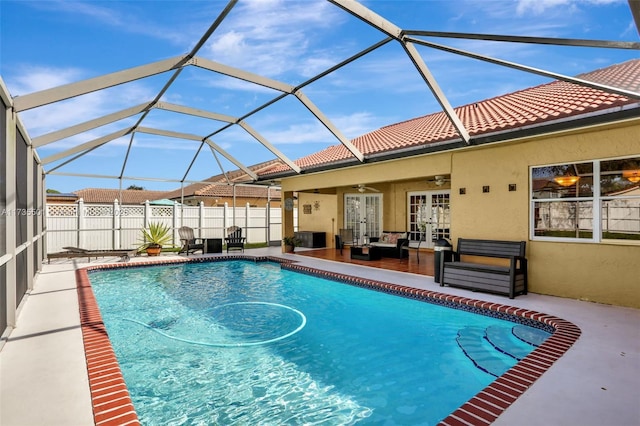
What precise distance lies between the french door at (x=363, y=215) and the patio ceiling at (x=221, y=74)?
4.63m

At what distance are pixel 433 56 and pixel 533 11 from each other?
5.81 feet

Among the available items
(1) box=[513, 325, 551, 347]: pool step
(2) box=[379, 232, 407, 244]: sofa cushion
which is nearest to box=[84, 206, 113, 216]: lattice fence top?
(2) box=[379, 232, 407, 244]: sofa cushion

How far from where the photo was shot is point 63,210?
14.4 metres

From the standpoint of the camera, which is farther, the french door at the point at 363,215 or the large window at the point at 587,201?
the french door at the point at 363,215

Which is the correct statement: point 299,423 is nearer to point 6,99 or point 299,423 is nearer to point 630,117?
point 6,99

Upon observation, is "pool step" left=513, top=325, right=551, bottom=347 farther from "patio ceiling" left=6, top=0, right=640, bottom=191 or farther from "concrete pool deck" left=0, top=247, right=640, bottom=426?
"patio ceiling" left=6, top=0, right=640, bottom=191

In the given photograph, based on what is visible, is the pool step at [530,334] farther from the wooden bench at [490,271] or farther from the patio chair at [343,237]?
the patio chair at [343,237]

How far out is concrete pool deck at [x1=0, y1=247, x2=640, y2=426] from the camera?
106 inches

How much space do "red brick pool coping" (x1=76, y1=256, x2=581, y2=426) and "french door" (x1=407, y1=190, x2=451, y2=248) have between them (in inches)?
278

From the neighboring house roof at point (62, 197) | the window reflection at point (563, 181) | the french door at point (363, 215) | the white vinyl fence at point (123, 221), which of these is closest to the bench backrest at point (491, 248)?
the window reflection at point (563, 181)

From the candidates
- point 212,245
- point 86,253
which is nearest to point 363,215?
point 212,245

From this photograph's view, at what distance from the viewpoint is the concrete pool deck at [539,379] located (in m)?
2.70

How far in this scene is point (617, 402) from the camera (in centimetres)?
291

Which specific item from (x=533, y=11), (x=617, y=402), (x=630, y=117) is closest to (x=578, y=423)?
(x=617, y=402)
